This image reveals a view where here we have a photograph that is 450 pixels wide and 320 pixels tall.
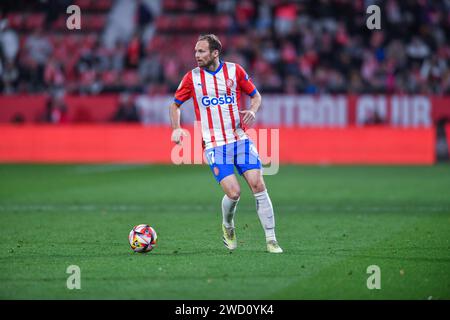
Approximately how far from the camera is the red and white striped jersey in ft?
30.4

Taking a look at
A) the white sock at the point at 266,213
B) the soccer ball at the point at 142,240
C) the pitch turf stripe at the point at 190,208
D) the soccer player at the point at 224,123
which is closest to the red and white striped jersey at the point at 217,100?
the soccer player at the point at 224,123

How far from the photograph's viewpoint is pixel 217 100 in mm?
9266

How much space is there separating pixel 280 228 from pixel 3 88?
1623 cm

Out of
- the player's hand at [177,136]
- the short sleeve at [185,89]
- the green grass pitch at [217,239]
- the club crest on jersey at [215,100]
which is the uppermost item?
the short sleeve at [185,89]

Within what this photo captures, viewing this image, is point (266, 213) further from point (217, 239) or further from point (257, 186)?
point (217, 239)

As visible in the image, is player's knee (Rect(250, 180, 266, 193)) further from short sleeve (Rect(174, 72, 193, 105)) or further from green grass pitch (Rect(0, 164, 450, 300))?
short sleeve (Rect(174, 72, 193, 105))

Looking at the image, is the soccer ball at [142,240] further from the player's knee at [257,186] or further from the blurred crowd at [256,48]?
the blurred crowd at [256,48]

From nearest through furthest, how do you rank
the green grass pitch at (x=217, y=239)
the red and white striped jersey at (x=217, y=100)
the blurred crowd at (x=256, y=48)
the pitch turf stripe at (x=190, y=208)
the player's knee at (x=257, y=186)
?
the green grass pitch at (x=217, y=239), the player's knee at (x=257, y=186), the red and white striped jersey at (x=217, y=100), the pitch turf stripe at (x=190, y=208), the blurred crowd at (x=256, y=48)

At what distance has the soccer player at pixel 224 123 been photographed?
916 cm

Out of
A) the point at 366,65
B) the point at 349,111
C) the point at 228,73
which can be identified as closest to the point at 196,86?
the point at 228,73

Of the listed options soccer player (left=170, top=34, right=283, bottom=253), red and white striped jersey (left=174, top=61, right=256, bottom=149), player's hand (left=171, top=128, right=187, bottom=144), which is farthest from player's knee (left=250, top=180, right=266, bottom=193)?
player's hand (left=171, top=128, right=187, bottom=144)

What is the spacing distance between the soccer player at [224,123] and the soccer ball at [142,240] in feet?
2.78

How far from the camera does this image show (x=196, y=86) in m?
9.30

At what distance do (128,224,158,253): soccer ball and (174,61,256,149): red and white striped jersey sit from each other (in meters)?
1.09
